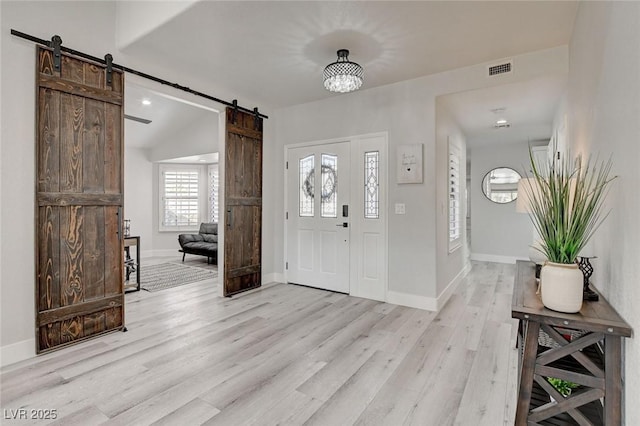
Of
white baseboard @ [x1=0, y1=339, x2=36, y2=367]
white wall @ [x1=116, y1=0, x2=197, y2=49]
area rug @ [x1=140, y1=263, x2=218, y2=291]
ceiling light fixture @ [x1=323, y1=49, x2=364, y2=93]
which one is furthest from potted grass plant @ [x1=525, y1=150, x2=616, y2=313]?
area rug @ [x1=140, y1=263, x2=218, y2=291]

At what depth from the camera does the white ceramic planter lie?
1433mm

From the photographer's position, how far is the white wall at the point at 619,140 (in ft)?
4.02

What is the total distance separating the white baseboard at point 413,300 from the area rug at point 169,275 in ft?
10.1

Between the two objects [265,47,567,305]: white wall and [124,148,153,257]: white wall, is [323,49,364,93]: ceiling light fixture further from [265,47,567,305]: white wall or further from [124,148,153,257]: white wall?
[124,148,153,257]: white wall

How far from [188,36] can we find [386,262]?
3.10m

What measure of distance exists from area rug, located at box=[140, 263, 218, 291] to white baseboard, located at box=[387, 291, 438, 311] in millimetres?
3080

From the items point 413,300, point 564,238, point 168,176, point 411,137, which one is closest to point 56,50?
point 411,137

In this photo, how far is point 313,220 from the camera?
4.64 meters

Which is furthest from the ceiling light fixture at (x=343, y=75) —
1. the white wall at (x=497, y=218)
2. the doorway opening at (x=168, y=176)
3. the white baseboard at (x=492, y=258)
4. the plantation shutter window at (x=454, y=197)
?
the white baseboard at (x=492, y=258)

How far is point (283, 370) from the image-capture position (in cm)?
234

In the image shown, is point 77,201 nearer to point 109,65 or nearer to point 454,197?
point 109,65

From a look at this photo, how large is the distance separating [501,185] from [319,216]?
435cm

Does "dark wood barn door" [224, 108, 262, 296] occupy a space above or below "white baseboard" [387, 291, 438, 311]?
above

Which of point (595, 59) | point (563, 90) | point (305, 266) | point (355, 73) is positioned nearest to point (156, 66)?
point (355, 73)
